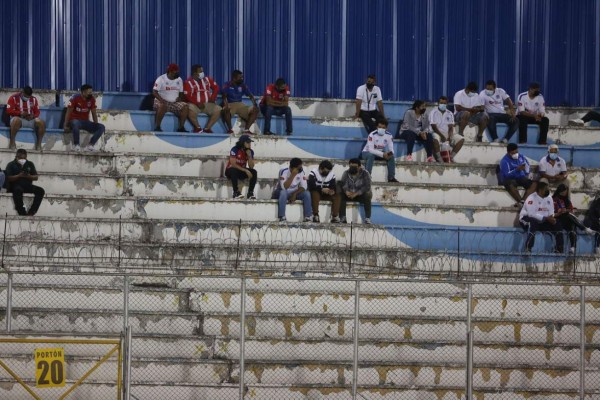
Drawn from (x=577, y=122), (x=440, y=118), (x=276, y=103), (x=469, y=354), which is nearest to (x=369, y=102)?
(x=440, y=118)

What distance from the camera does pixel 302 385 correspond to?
1988 centimetres

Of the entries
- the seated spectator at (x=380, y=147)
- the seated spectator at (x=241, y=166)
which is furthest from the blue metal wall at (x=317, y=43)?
the seated spectator at (x=241, y=166)

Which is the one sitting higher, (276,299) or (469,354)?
(276,299)

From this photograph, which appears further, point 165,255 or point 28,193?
point 28,193

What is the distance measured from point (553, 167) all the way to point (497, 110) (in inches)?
104

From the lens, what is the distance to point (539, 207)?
77.3ft

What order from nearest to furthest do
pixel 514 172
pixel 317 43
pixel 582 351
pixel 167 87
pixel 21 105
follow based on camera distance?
pixel 582 351 < pixel 514 172 < pixel 21 105 < pixel 167 87 < pixel 317 43

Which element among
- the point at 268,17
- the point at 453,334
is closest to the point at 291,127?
the point at 268,17

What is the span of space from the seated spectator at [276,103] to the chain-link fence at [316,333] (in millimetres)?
6259

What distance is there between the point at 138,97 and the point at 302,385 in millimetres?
9992

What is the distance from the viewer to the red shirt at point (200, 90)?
26656 millimetres

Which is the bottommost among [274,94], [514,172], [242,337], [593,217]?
[242,337]

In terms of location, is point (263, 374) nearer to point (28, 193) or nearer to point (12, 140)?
point (28, 193)

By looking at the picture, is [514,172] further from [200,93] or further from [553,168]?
[200,93]
